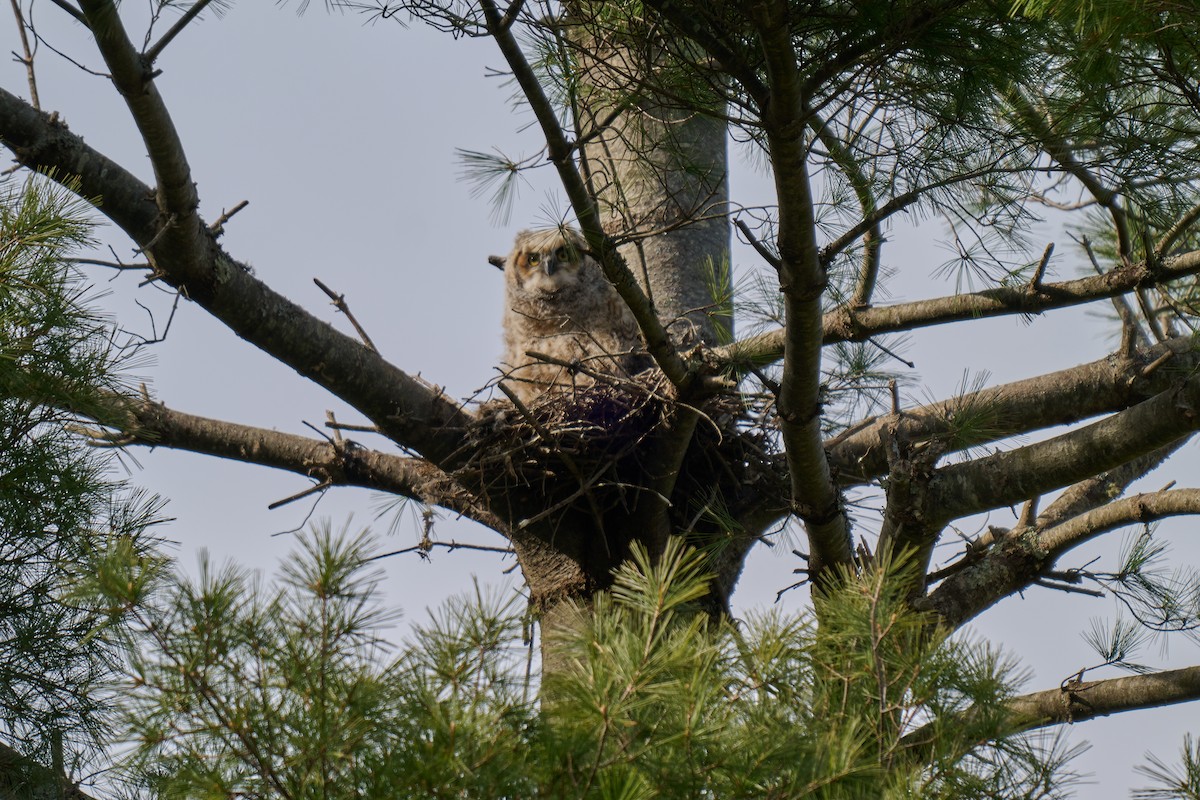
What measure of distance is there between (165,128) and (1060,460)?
2.49 meters

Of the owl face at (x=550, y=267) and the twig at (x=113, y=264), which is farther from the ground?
the owl face at (x=550, y=267)

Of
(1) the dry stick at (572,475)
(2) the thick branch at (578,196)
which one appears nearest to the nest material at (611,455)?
(1) the dry stick at (572,475)

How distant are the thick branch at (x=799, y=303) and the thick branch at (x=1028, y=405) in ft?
0.95

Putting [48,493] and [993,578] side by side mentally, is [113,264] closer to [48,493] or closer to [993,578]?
[48,493]

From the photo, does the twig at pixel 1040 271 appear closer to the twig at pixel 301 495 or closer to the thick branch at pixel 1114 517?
the thick branch at pixel 1114 517

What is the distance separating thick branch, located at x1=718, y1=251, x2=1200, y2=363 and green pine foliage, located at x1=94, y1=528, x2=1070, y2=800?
54.3 inches

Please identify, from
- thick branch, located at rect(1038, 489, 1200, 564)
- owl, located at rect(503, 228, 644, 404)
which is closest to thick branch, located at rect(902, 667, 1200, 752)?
Result: thick branch, located at rect(1038, 489, 1200, 564)

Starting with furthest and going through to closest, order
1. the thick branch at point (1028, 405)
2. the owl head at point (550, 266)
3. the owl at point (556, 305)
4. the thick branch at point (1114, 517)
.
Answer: the owl head at point (550, 266) < the owl at point (556, 305) < the thick branch at point (1114, 517) < the thick branch at point (1028, 405)

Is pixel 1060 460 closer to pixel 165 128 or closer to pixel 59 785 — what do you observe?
pixel 165 128

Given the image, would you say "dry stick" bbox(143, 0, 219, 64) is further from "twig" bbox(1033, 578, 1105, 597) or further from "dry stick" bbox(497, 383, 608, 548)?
"twig" bbox(1033, 578, 1105, 597)

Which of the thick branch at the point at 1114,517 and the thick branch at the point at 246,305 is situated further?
→ the thick branch at the point at 1114,517

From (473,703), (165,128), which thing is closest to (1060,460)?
(473,703)

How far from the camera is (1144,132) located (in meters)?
2.93

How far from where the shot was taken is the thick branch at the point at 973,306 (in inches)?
120
